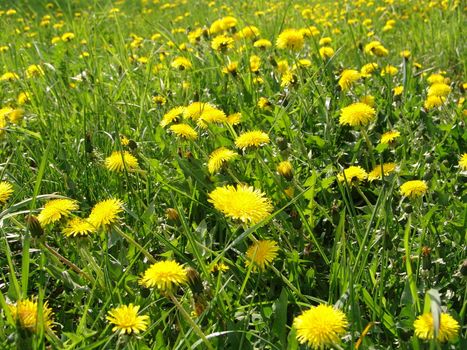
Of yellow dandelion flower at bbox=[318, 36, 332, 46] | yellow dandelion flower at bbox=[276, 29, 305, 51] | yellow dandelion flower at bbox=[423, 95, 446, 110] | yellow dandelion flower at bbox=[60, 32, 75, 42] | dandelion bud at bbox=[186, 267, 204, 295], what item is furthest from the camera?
yellow dandelion flower at bbox=[60, 32, 75, 42]

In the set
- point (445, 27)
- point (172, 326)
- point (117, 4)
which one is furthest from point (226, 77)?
point (117, 4)

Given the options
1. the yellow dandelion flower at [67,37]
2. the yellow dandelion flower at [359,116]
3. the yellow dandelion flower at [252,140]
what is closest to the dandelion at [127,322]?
the yellow dandelion flower at [252,140]

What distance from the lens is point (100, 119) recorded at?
207 cm

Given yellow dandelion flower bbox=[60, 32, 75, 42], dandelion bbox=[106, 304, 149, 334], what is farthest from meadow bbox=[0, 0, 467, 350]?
yellow dandelion flower bbox=[60, 32, 75, 42]

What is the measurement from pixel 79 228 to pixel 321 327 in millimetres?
551

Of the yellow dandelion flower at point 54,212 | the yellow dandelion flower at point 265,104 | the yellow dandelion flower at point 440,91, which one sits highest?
the yellow dandelion flower at point 54,212

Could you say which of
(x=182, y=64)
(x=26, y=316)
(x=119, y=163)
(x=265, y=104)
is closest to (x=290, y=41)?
(x=265, y=104)

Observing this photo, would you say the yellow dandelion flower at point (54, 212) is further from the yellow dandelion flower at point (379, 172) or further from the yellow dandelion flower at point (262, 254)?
the yellow dandelion flower at point (379, 172)

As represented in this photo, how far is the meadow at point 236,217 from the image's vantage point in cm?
95

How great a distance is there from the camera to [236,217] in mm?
992

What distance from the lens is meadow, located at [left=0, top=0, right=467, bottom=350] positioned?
95 cm

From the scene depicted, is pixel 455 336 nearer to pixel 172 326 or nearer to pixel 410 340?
pixel 410 340

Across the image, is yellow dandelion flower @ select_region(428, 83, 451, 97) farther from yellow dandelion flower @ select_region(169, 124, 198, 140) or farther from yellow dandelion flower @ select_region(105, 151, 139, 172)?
yellow dandelion flower @ select_region(105, 151, 139, 172)

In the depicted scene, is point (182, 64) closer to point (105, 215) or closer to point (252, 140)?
point (252, 140)
